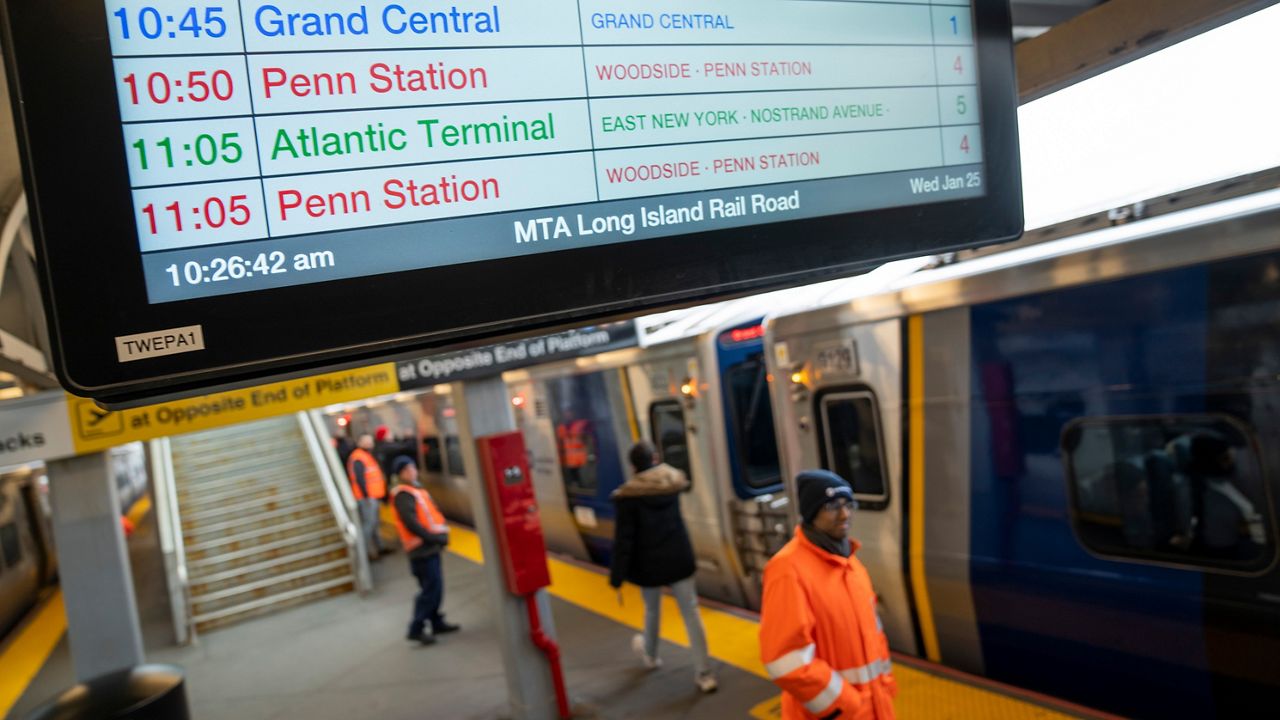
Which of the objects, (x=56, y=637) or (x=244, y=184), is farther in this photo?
(x=56, y=637)

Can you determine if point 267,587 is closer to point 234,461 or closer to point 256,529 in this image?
point 256,529

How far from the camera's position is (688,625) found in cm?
640

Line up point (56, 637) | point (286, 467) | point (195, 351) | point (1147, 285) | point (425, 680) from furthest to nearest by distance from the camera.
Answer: point (286, 467) < point (56, 637) < point (425, 680) < point (1147, 285) < point (195, 351)

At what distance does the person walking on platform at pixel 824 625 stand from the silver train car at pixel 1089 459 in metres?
1.59

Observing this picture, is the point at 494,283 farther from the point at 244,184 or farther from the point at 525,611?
the point at 525,611

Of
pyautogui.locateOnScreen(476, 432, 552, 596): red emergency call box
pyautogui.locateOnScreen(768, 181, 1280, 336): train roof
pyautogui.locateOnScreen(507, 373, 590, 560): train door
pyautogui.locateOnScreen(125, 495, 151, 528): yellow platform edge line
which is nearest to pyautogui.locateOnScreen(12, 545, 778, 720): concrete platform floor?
pyautogui.locateOnScreen(476, 432, 552, 596): red emergency call box

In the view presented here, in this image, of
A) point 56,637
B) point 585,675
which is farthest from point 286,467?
point 585,675

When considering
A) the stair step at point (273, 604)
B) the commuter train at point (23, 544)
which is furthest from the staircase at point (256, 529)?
the commuter train at point (23, 544)

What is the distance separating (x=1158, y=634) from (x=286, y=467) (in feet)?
45.0

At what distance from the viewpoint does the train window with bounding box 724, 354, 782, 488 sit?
834cm

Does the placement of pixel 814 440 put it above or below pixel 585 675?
above

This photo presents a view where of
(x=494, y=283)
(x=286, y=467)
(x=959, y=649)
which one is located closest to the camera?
A: (x=494, y=283)

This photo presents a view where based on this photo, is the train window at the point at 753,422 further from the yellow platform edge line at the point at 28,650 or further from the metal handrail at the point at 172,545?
the metal handrail at the point at 172,545

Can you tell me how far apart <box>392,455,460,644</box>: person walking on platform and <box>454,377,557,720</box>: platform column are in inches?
102
